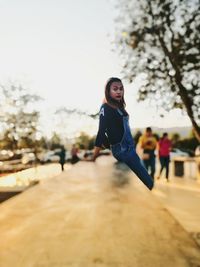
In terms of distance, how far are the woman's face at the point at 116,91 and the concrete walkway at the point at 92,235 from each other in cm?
104

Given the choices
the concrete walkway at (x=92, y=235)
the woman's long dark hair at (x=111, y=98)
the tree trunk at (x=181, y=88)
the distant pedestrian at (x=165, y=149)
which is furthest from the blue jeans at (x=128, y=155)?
the tree trunk at (x=181, y=88)

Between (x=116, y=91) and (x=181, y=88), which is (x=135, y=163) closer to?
(x=116, y=91)

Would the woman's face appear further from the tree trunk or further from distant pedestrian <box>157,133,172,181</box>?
the tree trunk

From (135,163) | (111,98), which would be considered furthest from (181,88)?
(111,98)

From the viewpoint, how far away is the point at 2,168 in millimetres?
22875

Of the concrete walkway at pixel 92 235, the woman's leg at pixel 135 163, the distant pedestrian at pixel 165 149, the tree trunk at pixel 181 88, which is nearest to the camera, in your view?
the concrete walkway at pixel 92 235

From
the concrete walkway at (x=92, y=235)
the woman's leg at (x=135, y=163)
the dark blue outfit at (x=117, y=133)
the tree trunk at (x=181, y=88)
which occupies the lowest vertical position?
the concrete walkway at (x=92, y=235)

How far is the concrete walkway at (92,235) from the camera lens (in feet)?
8.01

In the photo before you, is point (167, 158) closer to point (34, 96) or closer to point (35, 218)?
point (35, 218)

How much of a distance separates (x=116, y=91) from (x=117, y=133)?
1.00 feet

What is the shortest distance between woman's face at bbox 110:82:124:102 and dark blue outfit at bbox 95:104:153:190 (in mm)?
88

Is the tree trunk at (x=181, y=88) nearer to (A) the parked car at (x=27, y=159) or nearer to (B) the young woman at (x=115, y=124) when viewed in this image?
(A) the parked car at (x=27, y=159)

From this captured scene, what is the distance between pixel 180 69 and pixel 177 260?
16.9 metres

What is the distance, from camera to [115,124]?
9.53 ft
